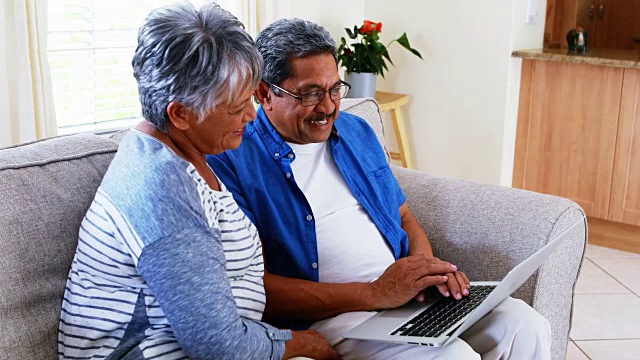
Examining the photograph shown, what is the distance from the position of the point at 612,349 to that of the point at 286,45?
1.77 m

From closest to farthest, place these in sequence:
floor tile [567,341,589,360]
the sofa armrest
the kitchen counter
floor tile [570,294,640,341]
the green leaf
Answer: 1. the sofa armrest
2. floor tile [567,341,589,360]
3. floor tile [570,294,640,341]
4. the kitchen counter
5. the green leaf

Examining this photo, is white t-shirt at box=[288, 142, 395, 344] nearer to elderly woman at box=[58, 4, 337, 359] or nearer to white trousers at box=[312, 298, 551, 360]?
white trousers at box=[312, 298, 551, 360]

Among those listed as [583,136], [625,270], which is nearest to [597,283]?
[625,270]

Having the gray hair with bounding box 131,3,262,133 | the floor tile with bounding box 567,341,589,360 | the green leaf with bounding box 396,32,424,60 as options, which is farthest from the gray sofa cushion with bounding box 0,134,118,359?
the green leaf with bounding box 396,32,424,60

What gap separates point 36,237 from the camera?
1.44 meters

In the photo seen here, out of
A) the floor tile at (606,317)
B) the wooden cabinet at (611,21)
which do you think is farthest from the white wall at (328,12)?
the floor tile at (606,317)

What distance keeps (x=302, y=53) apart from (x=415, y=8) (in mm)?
2663

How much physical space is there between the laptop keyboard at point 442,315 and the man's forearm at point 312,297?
0.13m

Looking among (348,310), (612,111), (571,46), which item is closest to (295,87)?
(348,310)

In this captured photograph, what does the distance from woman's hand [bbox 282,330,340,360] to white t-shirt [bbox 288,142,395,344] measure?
0.41 ft

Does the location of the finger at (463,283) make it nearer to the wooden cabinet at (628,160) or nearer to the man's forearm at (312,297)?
the man's forearm at (312,297)

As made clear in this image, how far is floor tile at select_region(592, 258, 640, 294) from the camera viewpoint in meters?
3.45

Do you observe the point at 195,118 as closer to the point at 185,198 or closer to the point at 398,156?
the point at 185,198

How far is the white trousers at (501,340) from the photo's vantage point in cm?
167
